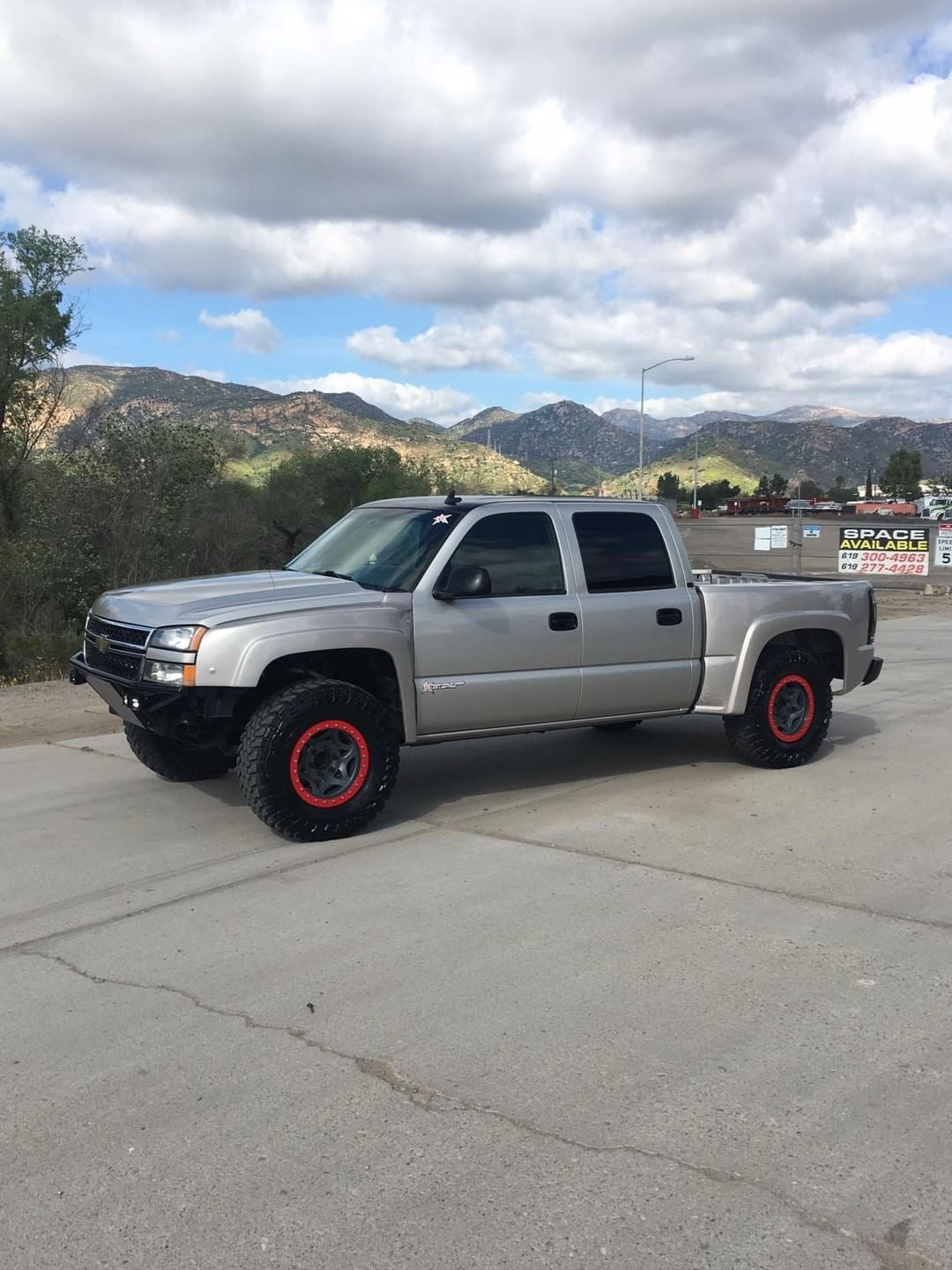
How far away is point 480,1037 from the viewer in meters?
3.92

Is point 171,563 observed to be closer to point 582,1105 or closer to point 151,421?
point 151,421

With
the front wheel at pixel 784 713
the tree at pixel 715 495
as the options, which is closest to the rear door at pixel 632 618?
the front wheel at pixel 784 713

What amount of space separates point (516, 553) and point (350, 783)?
6.08 ft

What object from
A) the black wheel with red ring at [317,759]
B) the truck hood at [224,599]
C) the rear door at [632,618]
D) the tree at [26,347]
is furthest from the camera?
the tree at [26,347]

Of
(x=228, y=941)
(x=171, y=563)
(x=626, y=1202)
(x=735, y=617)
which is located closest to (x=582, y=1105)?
(x=626, y=1202)

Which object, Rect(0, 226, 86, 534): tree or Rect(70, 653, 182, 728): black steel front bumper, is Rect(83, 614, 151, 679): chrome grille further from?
Rect(0, 226, 86, 534): tree

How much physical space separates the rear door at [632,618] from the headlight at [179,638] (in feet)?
8.16

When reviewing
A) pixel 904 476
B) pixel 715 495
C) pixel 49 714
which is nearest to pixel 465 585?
pixel 49 714

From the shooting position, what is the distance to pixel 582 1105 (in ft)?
11.4

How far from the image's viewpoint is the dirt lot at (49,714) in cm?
980

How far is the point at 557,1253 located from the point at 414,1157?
0.55 metres

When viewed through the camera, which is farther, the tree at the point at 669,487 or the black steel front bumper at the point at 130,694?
the tree at the point at 669,487

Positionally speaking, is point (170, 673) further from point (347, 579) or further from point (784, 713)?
point (784, 713)

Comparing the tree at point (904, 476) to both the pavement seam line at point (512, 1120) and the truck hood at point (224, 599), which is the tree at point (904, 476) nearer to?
the truck hood at point (224, 599)
